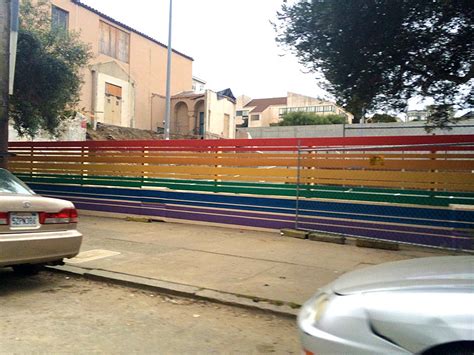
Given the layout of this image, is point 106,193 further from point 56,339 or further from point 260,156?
point 56,339

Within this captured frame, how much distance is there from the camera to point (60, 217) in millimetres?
5754

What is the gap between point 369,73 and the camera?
6.78 m

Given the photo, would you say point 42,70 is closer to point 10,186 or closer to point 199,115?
point 10,186

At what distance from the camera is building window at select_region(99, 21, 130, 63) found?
36125 mm

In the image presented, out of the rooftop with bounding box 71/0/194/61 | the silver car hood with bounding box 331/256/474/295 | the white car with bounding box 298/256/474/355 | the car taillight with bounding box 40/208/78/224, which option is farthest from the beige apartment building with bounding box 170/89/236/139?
the white car with bounding box 298/256/474/355

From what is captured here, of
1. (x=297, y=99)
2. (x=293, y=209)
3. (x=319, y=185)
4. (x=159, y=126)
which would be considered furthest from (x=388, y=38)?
(x=297, y=99)

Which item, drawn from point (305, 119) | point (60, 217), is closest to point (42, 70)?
point (60, 217)

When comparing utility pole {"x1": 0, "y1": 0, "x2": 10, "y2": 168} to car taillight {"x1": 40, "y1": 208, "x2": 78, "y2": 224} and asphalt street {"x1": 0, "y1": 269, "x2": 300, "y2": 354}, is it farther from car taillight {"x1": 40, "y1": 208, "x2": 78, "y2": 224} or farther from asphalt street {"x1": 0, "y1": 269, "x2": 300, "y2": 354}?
asphalt street {"x1": 0, "y1": 269, "x2": 300, "y2": 354}

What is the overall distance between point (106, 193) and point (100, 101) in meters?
24.0

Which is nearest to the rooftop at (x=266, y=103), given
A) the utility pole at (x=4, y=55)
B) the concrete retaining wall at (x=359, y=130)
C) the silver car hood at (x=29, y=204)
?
the concrete retaining wall at (x=359, y=130)

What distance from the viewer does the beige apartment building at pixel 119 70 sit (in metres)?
32.8

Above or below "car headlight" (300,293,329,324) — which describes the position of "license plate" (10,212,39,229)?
above

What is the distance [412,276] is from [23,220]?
4502mm

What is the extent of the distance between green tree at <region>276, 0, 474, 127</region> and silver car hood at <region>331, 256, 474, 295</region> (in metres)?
3.88
